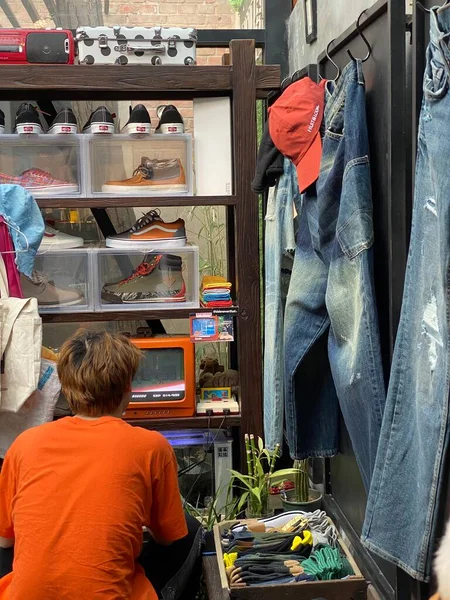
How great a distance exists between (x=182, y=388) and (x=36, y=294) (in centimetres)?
76

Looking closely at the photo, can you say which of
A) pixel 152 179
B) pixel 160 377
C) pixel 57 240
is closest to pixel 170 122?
pixel 152 179

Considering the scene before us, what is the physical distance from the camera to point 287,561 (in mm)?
2486

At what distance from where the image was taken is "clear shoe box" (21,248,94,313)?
3.41 metres

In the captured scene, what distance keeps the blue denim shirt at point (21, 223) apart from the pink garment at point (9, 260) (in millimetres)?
23

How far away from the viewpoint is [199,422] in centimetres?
342

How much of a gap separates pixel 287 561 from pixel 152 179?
1730mm

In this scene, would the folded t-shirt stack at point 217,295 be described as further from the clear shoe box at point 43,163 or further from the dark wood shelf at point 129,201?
the clear shoe box at point 43,163

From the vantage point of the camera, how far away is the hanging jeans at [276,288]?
2.76 metres

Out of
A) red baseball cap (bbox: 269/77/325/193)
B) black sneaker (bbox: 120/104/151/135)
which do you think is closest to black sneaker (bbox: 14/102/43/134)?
black sneaker (bbox: 120/104/151/135)

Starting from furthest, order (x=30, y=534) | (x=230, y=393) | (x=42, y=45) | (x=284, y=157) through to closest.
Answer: (x=230, y=393) → (x=42, y=45) → (x=284, y=157) → (x=30, y=534)

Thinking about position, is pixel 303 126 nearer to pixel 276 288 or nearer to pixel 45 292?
pixel 276 288

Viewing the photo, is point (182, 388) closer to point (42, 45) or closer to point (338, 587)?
point (338, 587)

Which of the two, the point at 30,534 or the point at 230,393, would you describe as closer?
the point at 30,534

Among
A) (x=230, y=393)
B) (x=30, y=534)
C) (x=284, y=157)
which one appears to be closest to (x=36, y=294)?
(x=230, y=393)
